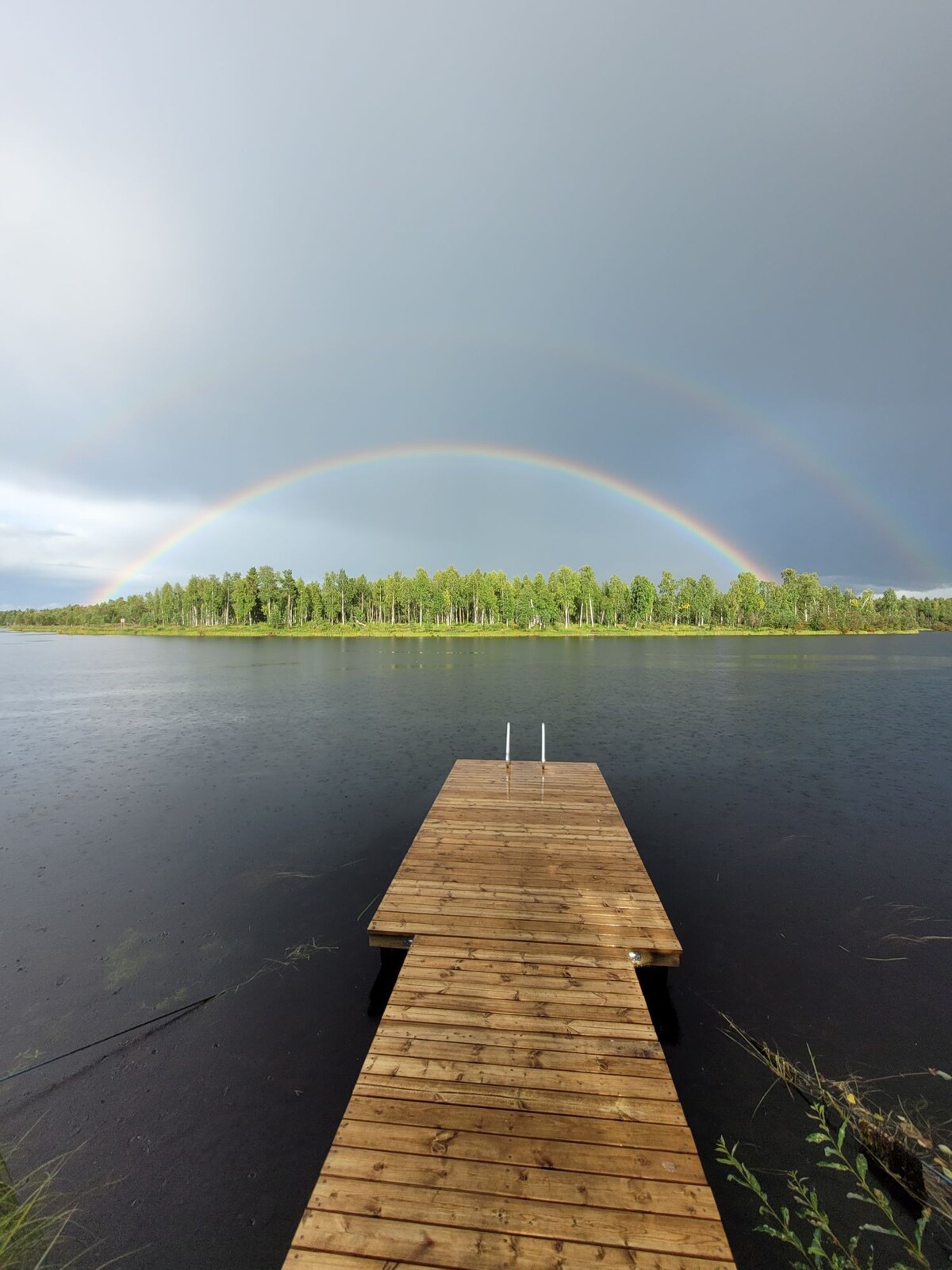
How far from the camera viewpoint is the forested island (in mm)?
111062

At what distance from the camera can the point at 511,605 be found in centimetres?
11206

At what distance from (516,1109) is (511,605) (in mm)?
108655

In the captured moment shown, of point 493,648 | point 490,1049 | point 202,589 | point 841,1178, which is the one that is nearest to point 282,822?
point 490,1049

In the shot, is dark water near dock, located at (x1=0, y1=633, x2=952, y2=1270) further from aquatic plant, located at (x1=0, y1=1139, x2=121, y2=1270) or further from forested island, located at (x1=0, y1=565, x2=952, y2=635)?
forested island, located at (x1=0, y1=565, x2=952, y2=635)

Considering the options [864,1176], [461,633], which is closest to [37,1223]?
[864,1176]

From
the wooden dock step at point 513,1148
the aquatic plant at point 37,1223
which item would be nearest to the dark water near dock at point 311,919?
the aquatic plant at point 37,1223

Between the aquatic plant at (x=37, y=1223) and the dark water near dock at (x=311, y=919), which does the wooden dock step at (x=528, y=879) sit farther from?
the aquatic plant at (x=37, y=1223)

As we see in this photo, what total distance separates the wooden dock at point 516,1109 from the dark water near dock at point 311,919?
4.56 ft

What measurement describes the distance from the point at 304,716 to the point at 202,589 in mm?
113224

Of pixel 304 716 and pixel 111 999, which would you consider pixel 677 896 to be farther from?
pixel 304 716

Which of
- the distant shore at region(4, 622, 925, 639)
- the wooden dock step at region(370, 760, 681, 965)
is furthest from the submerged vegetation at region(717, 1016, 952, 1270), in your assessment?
the distant shore at region(4, 622, 925, 639)

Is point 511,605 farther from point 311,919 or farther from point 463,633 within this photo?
point 311,919

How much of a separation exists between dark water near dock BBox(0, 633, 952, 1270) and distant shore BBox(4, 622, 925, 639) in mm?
79989

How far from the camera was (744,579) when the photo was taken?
4995 inches
